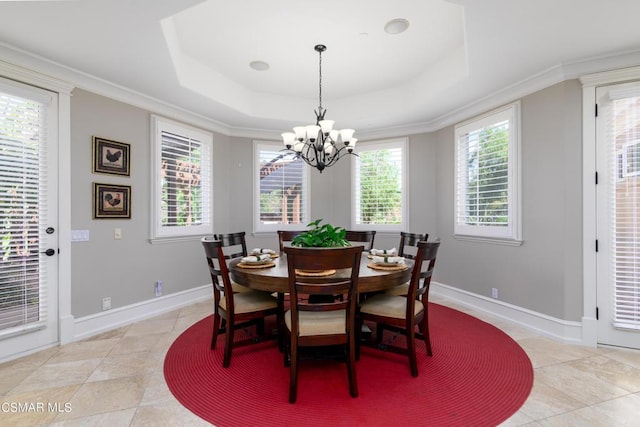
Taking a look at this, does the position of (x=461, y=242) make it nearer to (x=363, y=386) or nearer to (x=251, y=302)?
(x=363, y=386)

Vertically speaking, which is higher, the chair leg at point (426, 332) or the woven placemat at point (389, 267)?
the woven placemat at point (389, 267)

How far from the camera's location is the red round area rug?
6.06 feet

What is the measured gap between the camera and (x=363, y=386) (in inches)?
84.7

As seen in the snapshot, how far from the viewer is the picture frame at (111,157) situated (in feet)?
10.5

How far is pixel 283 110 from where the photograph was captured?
4.51 meters

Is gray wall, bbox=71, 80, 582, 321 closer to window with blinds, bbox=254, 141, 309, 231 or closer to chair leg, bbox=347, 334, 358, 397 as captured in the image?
window with blinds, bbox=254, 141, 309, 231

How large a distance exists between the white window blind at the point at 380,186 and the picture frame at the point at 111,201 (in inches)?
131

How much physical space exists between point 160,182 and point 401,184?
358cm

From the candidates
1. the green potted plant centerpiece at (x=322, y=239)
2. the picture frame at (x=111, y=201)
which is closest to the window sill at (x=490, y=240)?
the green potted plant centerpiece at (x=322, y=239)

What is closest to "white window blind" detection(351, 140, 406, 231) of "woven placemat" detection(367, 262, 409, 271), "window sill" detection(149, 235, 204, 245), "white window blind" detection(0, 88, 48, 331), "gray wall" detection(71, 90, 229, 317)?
"woven placemat" detection(367, 262, 409, 271)

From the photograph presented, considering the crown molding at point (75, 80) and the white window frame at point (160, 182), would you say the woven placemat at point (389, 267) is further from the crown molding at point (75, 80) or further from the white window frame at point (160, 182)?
the crown molding at point (75, 80)

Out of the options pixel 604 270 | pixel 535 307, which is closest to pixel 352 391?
pixel 535 307

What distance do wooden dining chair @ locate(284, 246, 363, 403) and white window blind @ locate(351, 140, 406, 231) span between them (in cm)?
302

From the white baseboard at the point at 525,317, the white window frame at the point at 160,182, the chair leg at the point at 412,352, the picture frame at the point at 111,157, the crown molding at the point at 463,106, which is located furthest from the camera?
the white window frame at the point at 160,182
